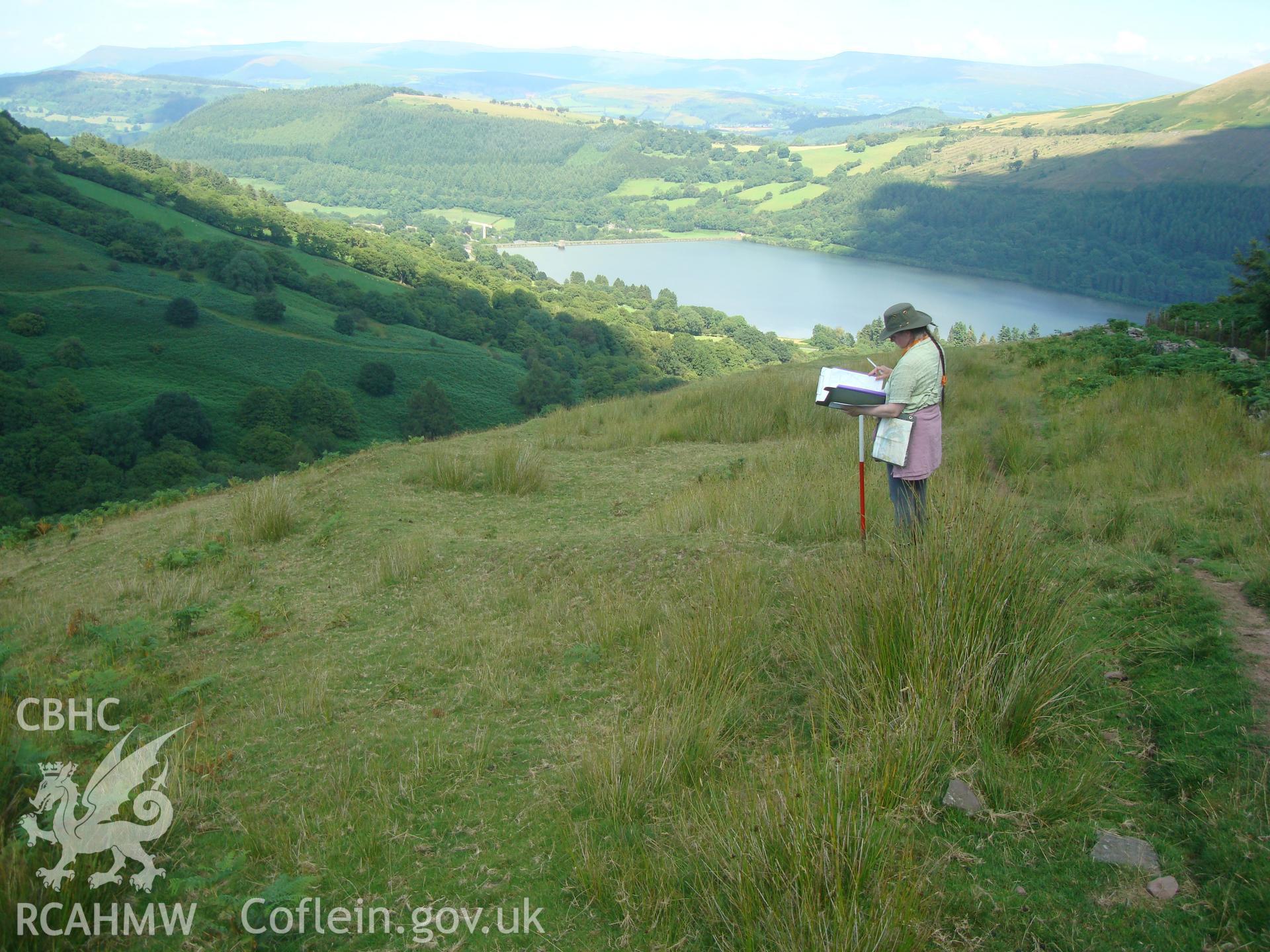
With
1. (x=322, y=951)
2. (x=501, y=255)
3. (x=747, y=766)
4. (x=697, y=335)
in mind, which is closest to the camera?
(x=322, y=951)

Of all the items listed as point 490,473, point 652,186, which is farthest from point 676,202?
point 490,473

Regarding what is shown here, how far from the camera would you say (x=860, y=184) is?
131875 millimetres

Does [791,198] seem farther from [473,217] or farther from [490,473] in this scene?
[490,473]

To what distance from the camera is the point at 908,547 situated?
12.1ft

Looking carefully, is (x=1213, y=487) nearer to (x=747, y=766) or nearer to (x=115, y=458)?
(x=747, y=766)

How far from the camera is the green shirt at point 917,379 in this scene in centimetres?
480

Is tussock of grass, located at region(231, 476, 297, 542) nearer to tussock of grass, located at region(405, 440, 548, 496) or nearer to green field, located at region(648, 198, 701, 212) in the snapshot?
tussock of grass, located at region(405, 440, 548, 496)

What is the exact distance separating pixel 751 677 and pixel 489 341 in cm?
6580

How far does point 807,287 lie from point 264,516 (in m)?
93.9

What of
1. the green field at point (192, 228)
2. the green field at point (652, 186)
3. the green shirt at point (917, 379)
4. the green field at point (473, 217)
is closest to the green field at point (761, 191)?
the green field at point (652, 186)

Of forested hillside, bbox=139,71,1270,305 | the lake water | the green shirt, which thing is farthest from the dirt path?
forested hillside, bbox=139,71,1270,305

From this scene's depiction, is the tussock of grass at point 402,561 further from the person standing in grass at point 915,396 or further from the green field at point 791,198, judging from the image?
the green field at point 791,198

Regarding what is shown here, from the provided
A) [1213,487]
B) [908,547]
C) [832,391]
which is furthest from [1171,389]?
[908,547]

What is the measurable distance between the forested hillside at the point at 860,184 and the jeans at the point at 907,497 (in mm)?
82412
